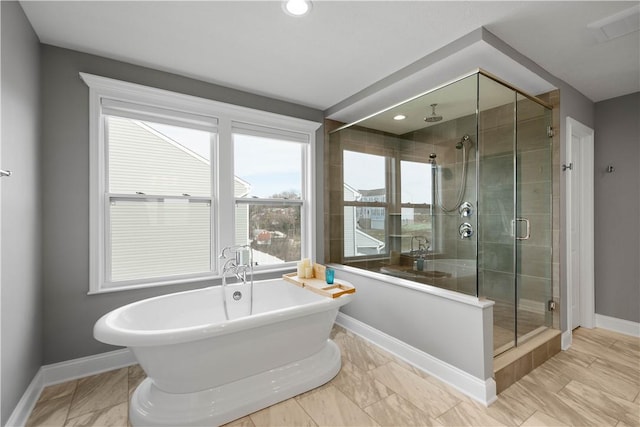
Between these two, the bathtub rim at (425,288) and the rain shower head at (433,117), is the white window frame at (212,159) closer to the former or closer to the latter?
the bathtub rim at (425,288)

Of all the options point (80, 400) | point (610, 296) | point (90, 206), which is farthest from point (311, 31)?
point (610, 296)

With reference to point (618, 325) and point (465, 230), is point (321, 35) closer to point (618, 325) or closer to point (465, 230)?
point (465, 230)

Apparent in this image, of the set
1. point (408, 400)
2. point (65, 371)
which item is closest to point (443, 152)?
point (408, 400)

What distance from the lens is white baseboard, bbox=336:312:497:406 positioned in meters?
1.93

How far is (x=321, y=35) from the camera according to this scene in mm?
2047

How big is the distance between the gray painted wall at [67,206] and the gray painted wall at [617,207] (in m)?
4.72

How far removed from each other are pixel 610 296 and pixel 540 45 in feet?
8.89

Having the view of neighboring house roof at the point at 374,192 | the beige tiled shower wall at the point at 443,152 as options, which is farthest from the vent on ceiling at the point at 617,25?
the view of neighboring house roof at the point at 374,192

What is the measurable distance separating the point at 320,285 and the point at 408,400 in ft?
3.25

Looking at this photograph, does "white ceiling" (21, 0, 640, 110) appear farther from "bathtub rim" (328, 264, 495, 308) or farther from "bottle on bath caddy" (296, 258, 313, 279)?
"bathtub rim" (328, 264, 495, 308)

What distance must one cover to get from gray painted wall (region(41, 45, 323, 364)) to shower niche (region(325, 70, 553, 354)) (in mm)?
2404

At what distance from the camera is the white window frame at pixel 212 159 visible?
2.27 meters

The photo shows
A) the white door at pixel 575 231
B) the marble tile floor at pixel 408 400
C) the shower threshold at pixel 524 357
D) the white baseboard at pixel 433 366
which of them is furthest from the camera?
the white door at pixel 575 231

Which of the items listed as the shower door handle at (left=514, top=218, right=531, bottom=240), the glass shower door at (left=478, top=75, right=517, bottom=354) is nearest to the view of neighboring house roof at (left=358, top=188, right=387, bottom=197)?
the glass shower door at (left=478, top=75, right=517, bottom=354)
